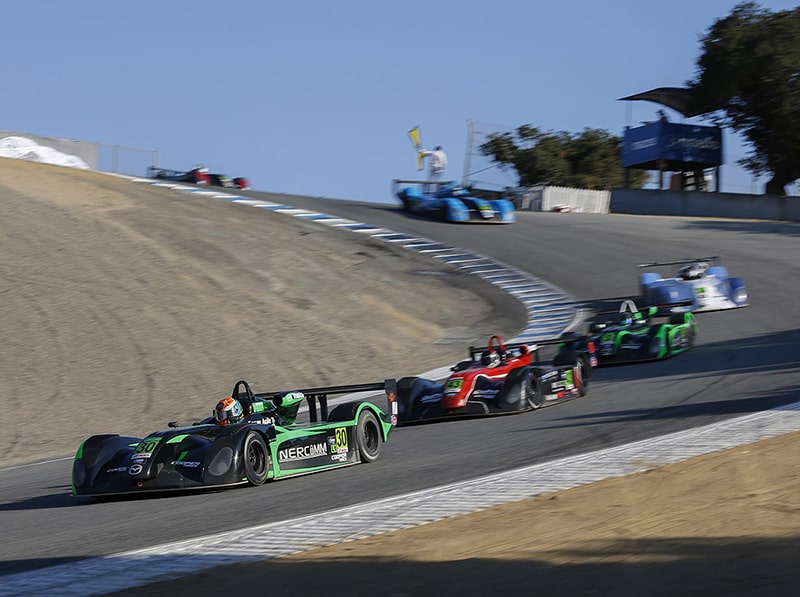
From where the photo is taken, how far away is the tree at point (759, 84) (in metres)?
44.8

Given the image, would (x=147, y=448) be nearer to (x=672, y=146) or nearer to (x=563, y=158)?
(x=672, y=146)

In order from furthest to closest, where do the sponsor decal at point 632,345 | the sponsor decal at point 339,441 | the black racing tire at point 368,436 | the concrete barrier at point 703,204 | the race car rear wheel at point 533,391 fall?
the concrete barrier at point 703,204 < the sponsor decal at point 632,345 < the race car rear wheel at point 533,391 < the black racing tire at point 368,436 < the sponsor decal at point 339,441

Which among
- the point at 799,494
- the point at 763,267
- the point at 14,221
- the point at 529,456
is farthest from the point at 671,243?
the point at 799,494

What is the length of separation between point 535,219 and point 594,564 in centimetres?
3232

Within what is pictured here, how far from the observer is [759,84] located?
45969mm

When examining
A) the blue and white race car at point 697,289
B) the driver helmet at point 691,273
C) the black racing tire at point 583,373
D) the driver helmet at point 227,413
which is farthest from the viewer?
the driver helmet at point 691,273

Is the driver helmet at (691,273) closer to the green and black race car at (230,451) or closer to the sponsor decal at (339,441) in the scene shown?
the green and black race car at (230,451)

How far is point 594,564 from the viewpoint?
5543mm

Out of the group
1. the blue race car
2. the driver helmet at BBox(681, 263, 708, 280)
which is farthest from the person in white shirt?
the driver helmet at BBox(681, 263, 708, 280)

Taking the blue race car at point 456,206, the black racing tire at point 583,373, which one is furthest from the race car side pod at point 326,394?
the blue race car at point 456,206

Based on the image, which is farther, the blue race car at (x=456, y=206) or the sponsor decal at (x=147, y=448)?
the blue race car at (x=456, y=206)

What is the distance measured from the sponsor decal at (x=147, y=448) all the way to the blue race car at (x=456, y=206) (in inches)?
1052

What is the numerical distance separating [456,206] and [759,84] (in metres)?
18.9

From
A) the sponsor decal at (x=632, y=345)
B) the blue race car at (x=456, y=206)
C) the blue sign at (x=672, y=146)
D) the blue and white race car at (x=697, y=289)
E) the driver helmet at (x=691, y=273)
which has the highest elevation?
the blue sign at (x=672, y=146)
